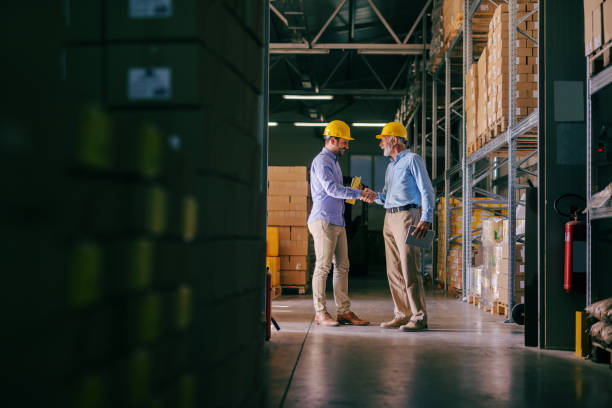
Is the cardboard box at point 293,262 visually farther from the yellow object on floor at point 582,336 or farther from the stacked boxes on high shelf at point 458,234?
the yellow object on floor at point 582,336

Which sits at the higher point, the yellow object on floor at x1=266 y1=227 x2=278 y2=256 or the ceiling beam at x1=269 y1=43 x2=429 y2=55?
the ceiling beam at x1=269 y1=43 x2=429 y2=55

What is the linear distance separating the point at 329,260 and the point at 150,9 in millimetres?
4362

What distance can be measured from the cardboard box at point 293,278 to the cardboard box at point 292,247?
345 mm

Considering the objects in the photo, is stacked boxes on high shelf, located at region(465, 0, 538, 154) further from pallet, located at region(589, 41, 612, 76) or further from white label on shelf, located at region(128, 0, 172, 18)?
white label on shelf, located at region(128, 0, 172, 18)

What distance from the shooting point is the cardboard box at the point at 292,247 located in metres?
10.2

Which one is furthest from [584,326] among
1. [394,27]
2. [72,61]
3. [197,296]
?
[394,27]

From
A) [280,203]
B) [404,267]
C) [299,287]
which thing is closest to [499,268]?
[404,267]

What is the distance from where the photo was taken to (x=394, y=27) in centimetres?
1528

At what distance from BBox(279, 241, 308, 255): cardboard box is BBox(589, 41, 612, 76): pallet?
21.2ft

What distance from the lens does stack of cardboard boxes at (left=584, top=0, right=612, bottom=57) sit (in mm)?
4043

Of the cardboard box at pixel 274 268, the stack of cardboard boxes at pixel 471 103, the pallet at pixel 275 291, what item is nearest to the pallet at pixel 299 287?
the cardboard box at pixel 274 268

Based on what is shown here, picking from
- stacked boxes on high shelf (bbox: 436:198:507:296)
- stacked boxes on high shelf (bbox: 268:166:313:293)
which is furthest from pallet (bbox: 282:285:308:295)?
stacked boxes on high shelf (bbox: 436:198:507:296)

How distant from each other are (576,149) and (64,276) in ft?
14.7

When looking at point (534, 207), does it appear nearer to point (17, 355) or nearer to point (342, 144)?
point (342, 144)
